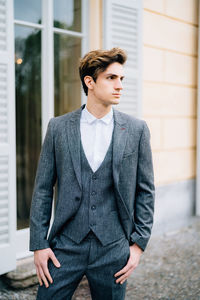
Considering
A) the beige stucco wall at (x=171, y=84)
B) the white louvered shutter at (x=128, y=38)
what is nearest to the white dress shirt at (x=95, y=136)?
the white louvered shutter at (x=128, y=38)

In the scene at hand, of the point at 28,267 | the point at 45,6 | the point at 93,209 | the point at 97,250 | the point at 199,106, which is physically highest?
the point at 45,6

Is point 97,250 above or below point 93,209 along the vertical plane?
below

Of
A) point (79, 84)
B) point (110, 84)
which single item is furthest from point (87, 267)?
point (79, 84)

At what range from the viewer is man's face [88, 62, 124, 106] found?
66.9 inches

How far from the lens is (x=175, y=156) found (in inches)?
192

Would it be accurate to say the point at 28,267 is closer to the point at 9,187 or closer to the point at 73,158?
the point at 9,187

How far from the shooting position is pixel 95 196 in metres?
1.69

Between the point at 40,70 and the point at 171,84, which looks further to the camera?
the point at 171,84

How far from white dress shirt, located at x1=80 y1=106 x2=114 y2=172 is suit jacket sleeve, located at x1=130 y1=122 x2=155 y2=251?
0.19 metres

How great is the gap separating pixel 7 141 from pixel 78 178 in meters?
1.45

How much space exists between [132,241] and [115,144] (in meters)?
0.51

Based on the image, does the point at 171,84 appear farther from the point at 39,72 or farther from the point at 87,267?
the point at 87,267

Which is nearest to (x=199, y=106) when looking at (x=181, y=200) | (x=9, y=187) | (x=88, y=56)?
(x=181, y=200)

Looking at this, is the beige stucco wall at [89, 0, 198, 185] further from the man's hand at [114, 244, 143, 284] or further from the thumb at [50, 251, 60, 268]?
the thumb at [50, 251, 60, 268]
